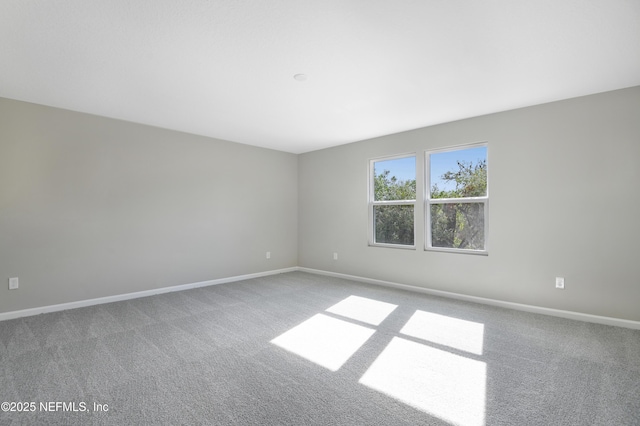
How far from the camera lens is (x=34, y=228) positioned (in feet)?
10.8

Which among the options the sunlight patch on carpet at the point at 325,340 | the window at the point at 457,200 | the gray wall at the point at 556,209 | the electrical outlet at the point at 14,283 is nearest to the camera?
the sunlight patch on carpet at the point at 325,340

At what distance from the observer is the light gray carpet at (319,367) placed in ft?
5.48

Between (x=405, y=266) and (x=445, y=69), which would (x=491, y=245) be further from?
(x=445, y=69)

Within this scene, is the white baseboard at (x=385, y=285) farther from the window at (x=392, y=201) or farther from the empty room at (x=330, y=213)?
the window at (x=392, y=201)

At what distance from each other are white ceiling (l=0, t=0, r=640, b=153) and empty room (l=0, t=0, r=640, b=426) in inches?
0.8

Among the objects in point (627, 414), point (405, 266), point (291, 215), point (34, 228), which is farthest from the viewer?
point (291, 215)

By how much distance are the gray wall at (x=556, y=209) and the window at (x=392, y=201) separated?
25 centimetres

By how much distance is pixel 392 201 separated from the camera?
4.68 metres

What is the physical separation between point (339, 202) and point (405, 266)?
1.61 m

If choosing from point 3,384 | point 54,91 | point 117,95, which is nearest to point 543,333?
point 3,384

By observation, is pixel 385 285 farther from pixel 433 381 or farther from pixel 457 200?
pixel 433 381

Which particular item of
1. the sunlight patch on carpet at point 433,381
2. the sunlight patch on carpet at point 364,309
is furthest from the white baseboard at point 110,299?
the sunlight patch on carpet at point 433,381

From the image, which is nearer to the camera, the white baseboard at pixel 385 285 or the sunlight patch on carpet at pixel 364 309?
the white baseboard at pixel 385 285

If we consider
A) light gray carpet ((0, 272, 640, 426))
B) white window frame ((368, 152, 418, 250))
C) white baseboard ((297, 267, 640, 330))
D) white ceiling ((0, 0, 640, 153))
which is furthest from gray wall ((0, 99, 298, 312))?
white baseboard ((297, 267, 640, 330))
